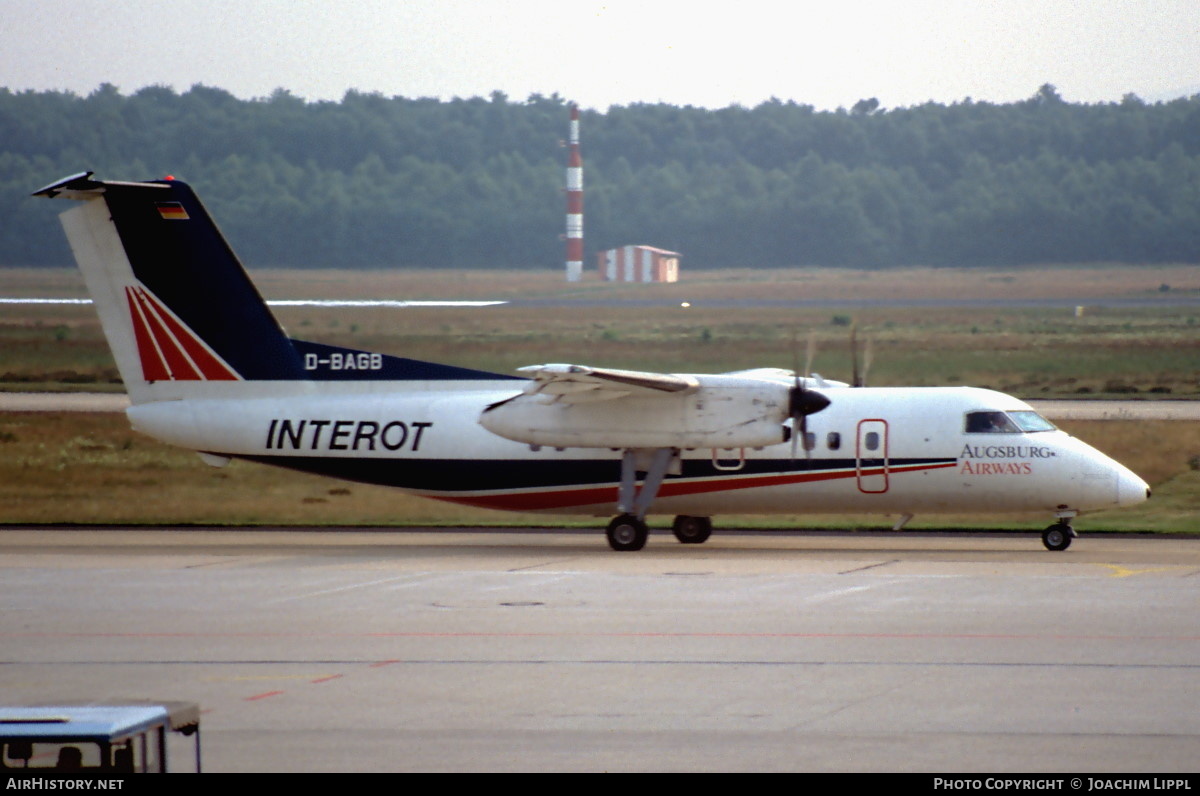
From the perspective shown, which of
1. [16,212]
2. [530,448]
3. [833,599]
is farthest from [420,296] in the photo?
[833,599]

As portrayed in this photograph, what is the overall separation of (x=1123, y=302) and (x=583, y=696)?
211 ft

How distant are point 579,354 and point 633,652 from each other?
104ft

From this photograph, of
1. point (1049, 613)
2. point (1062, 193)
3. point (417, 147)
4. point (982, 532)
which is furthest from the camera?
point (417, 147)

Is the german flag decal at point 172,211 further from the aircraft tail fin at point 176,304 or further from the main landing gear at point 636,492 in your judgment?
the main landing gear at point 636,492

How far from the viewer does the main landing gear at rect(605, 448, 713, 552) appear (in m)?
22.2

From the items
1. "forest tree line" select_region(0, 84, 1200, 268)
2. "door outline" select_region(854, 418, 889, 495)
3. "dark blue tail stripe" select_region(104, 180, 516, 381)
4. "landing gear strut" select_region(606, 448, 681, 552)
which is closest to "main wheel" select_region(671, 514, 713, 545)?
"landing gear strut" select_region(606, 448, 681, 552)

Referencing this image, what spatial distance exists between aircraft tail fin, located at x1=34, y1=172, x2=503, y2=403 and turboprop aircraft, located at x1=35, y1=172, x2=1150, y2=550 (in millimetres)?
24

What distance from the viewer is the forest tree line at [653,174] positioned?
8544 cm

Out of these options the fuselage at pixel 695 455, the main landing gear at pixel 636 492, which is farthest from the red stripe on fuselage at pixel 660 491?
the main landing gear at pixel 636 492

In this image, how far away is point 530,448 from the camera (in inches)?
Answer: 896

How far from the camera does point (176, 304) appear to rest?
22.9 metres

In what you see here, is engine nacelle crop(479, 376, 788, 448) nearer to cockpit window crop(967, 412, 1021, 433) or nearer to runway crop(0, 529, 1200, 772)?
runway crop(0, 529, 1200, 772)

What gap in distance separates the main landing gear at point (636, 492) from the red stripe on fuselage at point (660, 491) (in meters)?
Answer: 0.29

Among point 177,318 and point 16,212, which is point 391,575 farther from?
point 16,212
